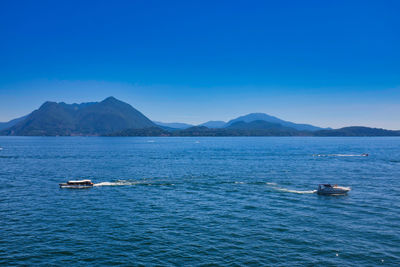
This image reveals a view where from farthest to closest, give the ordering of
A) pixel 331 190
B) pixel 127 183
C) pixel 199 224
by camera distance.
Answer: pixel 127 183, pixel 331 190, pixel 199 224

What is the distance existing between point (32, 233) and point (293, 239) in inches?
1376

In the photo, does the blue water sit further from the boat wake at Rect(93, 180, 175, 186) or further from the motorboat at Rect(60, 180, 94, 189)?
the motorboat at Rect(60, 180, 94, 189)

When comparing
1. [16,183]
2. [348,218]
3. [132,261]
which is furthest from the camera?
[16,183]

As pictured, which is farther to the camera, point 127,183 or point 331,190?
point 127,183

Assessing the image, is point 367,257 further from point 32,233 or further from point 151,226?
point 32,233

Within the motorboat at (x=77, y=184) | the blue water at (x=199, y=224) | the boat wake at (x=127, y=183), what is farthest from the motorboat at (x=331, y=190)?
the motorboat at (x=77, y=184)

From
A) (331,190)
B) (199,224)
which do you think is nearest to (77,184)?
(199,224)

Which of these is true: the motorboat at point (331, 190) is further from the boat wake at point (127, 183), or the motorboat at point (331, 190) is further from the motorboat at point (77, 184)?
the motorboat at point (77, 184)

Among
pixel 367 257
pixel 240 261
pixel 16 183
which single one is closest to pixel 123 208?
pixel 240 261

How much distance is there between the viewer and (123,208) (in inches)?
1971

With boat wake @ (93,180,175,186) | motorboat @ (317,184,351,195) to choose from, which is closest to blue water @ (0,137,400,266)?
boat wake @ (93,180,175,186)

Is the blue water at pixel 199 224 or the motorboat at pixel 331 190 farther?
the motorboat at pixel 331 190

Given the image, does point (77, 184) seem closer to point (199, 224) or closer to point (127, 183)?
point (127, 183)

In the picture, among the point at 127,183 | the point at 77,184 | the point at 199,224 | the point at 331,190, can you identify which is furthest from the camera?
the point at 127,183
